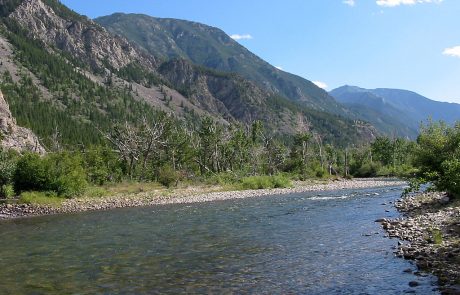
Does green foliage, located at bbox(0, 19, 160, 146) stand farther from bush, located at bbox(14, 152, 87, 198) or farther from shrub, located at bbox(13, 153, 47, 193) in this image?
shrub, located at bbox(13, 153, 47, 193)

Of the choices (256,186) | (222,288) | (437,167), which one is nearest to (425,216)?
(437,167)

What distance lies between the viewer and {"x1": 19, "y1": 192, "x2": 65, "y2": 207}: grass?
42.9 m

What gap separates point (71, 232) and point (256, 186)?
40387 millimetres

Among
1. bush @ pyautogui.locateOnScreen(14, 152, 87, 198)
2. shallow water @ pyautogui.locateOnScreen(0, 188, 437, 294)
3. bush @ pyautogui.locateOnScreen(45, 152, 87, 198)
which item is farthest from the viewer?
bush @ pyautogui.locateOnScreen(45, 152, 87, 198)

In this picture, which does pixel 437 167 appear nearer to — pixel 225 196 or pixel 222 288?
pixel 222 288

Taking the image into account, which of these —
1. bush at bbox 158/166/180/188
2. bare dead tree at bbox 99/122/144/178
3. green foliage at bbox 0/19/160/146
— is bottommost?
bush at bbox 158/166/180/188

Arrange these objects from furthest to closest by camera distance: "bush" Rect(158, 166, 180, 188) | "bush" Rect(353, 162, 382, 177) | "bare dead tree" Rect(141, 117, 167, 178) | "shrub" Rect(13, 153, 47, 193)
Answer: "bush" Rect(353, 162, 382, 177) < "bare dead tree" Rect(141, 117, 167, 178) < "bush" Rect(158, 166, 180, 188) < "shrub" Rect(13, 153, 47, 193)

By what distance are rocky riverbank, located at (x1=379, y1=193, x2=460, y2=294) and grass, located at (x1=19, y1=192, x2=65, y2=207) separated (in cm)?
3219

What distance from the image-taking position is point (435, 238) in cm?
1933

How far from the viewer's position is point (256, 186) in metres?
65.7

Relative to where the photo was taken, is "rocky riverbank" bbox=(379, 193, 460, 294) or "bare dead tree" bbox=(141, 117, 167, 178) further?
"bare dead tree" bbox=(141, 117, 167, 178)

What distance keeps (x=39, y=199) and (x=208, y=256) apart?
30.0m

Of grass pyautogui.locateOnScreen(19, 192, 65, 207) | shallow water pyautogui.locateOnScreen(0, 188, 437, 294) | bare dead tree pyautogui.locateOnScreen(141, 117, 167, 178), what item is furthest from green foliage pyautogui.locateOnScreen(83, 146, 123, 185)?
shallow water pyautogui.locateOnScreen(0, 188, 437, 294)

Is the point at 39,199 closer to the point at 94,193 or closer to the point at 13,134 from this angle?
the point at 94,193
